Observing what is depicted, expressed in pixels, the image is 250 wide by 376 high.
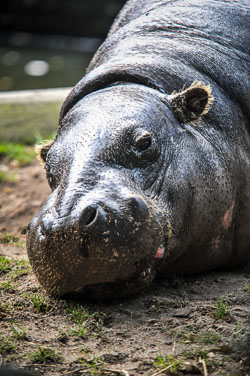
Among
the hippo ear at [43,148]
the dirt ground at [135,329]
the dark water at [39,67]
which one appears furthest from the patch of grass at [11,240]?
the dark water at [39,67]

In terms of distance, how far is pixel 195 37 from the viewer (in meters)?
4.75

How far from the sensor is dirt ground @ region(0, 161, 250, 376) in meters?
2.94

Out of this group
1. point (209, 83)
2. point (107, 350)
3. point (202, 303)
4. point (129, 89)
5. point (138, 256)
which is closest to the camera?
point (107, 350)

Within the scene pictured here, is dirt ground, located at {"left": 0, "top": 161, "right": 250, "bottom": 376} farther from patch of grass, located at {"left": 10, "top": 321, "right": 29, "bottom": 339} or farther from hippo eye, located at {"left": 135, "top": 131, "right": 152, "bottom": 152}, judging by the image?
hippo eye, located at {"left": 135, "top": 131, "right": 152, "bottom": 152}

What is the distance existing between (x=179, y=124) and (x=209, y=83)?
0.60m

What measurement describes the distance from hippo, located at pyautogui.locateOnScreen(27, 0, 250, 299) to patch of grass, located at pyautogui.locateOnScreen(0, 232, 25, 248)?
1124 millimetres

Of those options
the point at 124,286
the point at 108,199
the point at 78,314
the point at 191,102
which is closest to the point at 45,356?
the point at 78,314

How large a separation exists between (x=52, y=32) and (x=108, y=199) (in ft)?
57.3

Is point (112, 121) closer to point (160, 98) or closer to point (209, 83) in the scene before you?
point (160, 98)

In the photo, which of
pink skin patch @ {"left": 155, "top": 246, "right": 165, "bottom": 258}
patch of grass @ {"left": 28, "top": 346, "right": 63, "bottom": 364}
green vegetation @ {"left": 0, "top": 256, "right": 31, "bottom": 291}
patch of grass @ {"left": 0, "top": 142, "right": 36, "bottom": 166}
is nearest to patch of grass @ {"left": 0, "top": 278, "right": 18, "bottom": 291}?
green vegetation @ {"left": 0, "top": 256, "right": 31, "bottom": 291}

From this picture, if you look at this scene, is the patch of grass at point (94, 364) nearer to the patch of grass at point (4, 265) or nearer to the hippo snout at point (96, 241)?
the hippo snout at point (96, 241)

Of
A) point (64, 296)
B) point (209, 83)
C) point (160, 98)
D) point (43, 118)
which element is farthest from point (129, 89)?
point (43, 118)

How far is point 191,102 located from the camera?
404 cm

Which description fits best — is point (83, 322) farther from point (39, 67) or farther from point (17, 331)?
point (39, 67)
